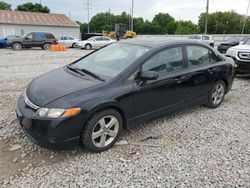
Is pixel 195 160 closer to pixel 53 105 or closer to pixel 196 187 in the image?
pixel 196 187

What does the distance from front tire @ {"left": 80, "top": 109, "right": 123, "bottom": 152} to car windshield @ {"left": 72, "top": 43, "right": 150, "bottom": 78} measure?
24.0 inches

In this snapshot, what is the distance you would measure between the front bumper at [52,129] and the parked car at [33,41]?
17.9 m

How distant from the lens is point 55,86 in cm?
318

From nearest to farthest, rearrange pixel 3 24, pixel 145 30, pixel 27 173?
1. pixel 27 173
2. pixel 3 24
3. pixel 145 30

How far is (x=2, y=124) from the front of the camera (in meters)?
3.96

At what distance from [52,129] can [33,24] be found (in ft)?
104

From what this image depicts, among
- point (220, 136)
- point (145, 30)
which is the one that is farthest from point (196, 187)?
point (145, 30)

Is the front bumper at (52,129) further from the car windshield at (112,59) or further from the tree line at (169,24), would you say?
the tree line at (169,24)

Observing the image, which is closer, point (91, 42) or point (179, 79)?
point (179, 79)

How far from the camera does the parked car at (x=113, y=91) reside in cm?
283

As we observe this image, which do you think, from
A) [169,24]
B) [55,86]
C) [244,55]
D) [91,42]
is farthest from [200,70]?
[169,24]

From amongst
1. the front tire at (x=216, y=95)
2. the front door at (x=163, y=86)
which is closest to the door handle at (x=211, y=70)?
the front tire at (x=216, y=95)

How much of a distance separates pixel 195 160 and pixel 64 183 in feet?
A: 5.62

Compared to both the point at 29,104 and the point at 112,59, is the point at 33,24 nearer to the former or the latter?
the point at 112,59
